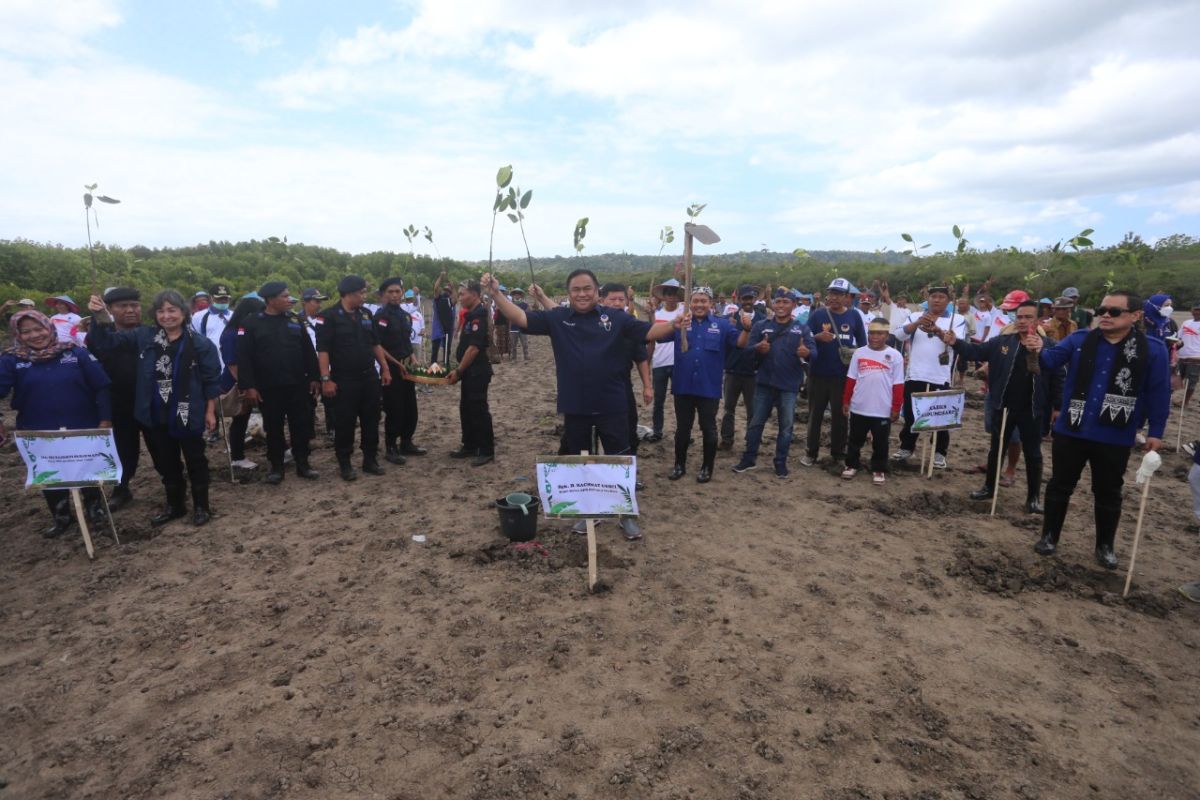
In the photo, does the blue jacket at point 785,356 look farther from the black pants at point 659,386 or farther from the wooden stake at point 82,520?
the wooden stake at point 82,520

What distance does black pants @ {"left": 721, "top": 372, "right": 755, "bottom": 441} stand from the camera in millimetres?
7465

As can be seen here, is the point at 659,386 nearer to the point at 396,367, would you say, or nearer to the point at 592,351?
the point at 592,351

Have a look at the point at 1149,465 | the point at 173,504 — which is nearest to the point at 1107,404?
the point at 1149,465

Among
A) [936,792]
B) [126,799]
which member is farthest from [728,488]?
[126,799]

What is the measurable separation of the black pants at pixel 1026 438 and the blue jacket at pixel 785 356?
1912 mm

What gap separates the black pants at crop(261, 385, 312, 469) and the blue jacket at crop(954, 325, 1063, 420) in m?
6.72

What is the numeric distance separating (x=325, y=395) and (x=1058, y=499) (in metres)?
6.88

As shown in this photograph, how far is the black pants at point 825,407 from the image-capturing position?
7.16m

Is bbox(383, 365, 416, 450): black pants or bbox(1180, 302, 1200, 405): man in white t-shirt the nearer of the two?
bbox(383, 365, 416, 450): black pants

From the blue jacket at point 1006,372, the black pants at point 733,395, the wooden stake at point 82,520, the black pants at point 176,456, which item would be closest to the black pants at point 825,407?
the black pants at point 733,395

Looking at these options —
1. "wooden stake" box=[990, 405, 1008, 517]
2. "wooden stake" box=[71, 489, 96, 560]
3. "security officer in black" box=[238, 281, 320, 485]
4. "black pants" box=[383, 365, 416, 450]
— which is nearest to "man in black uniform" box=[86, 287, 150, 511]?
"wooden stake" box=[71, 489, 96, 560]

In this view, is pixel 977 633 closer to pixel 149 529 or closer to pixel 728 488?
pixel 728 488

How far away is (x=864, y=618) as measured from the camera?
4121mm

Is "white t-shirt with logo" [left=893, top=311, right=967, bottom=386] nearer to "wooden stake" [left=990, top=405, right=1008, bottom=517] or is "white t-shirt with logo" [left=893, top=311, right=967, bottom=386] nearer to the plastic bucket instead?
"wooden stake" [left=990, top=405, right=1008, bottom=517]
